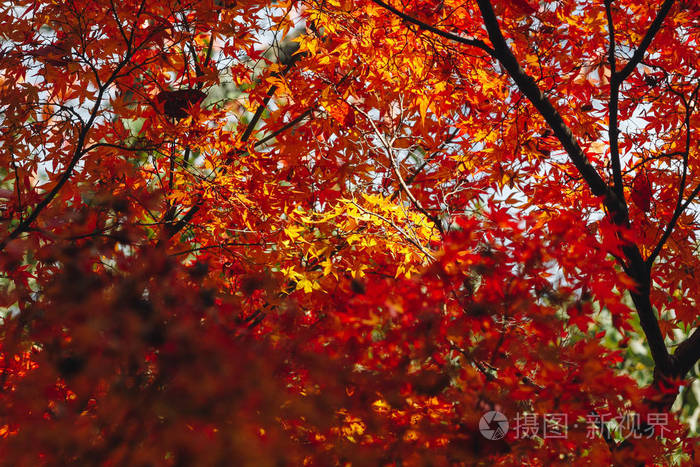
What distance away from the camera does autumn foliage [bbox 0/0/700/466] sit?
1.63 m

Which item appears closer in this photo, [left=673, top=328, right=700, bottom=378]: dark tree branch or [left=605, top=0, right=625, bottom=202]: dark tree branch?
[left=605, top=0, right=625, bottom=202]: dark tree branch

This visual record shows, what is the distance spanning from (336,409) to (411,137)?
2.43 m

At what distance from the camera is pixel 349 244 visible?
3.18 metres

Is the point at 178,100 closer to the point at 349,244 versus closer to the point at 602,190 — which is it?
the point at 349,244

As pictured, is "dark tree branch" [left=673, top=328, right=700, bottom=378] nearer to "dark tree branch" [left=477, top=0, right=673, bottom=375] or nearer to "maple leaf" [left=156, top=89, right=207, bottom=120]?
→ "dark tree branch" [left=477, top=0, right=673, bottom=375]

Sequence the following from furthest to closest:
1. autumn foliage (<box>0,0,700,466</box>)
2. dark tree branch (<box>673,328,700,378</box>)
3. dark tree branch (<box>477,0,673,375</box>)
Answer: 1. dark tree branch (<box>673,328,700,378</box>)
2. dark tree branch (<box>477,0,673,375</box>)
3. autumn foliage (<box>0,0,700,466</box>)

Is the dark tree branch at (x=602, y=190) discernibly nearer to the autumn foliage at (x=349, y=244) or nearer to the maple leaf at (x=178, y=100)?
the autumn foliage at (x=349, y=244)

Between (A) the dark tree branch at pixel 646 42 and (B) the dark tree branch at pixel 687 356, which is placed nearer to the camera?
(A) the dark tree branch at pixel 646 42

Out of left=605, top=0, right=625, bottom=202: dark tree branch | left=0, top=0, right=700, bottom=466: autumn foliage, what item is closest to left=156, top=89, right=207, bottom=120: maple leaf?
left=0, top=0, right=700, bottom=466: autumn foliage

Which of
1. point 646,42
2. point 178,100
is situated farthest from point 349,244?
point 646,42

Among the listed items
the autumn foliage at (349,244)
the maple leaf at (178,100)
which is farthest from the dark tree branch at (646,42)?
the maple leaf at (178,100)

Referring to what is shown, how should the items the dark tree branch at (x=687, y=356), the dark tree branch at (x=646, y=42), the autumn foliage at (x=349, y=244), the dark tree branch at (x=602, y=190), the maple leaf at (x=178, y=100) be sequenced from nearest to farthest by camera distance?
the autumn foliage at (x=349, y=244)
the dark tree branch at (x=646, y=42)
the dark tree branch at (x=602, y=190)
the dark tree branch at (x=687, y=356)
the maple leaf at (x=178, y=100)

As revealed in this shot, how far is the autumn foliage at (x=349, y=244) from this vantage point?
64.3 inches

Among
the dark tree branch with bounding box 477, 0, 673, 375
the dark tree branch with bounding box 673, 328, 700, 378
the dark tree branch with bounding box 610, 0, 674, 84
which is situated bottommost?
the dark tree branch with bounding box 673, 328, 700, 378
